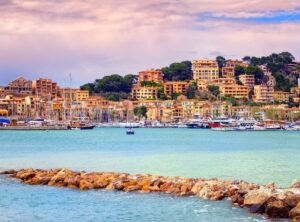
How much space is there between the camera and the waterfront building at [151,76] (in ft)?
462

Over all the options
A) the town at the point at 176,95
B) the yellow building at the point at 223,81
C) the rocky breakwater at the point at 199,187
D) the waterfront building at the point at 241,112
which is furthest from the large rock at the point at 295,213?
the yellow building at the point at 223,81

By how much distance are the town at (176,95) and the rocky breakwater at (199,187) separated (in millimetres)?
87369

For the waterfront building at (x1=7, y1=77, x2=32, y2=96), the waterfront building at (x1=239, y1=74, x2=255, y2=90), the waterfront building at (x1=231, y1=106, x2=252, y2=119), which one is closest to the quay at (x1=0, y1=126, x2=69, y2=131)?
the waterfront building at (x1=231, y1=106, x2=252, y2=119)

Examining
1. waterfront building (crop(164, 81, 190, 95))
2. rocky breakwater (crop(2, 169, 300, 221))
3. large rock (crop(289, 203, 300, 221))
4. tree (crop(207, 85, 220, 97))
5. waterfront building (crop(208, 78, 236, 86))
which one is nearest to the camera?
large rock (crop(289, 203, 300, 221))

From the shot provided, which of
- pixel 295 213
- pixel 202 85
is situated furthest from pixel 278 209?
pixel 202 85

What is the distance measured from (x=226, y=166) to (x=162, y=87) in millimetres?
103591

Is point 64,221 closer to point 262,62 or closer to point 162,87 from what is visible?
point 162,87

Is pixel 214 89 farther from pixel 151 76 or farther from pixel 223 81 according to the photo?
pixel 151 76

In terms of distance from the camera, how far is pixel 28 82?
460 feet

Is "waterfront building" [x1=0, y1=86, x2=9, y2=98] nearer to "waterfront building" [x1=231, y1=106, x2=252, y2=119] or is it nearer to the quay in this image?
the quay

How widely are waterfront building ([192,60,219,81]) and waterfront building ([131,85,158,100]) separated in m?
14.2

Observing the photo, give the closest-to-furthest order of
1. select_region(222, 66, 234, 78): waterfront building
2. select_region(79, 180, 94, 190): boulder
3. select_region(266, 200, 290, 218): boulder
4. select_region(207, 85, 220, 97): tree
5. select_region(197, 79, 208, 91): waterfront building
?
select_region(266, 200, 290, 218): boulder
select_region(79, 180, 94, 190): boulder
select_region(207, 85, 220, 97): tree
select_region(197, 79, 208, 91): waterfront building
select_region(222, 66, 234, 78): waterfront building

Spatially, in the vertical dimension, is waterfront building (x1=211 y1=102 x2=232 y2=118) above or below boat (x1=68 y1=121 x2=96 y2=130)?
above

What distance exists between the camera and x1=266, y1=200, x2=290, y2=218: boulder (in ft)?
50.8
